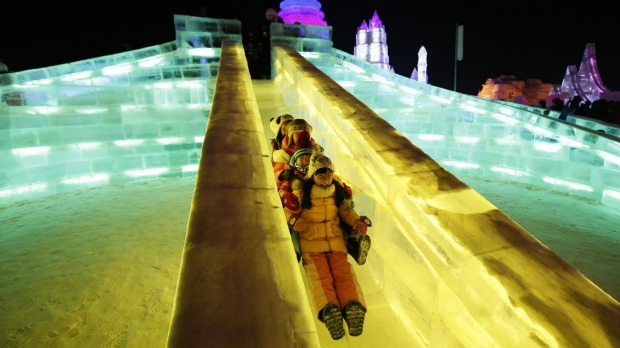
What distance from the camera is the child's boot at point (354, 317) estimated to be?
2.19 meters

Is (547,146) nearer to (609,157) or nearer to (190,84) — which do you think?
(609,157)

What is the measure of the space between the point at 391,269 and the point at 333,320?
799 millimetres

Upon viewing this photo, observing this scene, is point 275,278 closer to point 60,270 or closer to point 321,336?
point 321,336

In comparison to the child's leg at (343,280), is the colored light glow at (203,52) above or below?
above

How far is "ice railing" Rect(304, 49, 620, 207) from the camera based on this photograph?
6293mm

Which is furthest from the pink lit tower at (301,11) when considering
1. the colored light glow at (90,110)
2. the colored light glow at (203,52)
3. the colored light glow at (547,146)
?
the colored light glow at (547,146)

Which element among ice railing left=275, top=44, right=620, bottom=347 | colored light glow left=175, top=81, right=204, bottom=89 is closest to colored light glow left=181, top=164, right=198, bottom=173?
colored light glow left=175, top=81, right=204, bottom=89

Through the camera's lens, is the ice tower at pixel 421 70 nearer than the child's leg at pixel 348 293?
No

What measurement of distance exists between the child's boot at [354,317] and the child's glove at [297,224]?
68 cm

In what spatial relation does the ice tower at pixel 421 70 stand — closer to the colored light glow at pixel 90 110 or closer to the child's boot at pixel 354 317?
the colored light glow at pixel 90 110

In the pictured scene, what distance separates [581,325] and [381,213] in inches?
65.2

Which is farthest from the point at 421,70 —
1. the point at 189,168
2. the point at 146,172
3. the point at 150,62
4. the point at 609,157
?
the point at 146,172

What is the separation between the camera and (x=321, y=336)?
7.72 feet

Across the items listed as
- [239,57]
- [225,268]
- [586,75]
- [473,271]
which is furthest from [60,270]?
[586,75]
